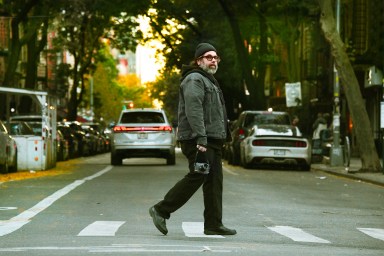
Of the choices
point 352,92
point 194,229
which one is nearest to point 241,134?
point 352,92

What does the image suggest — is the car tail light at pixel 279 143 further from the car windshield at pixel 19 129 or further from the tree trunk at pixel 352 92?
the car windshield at pixel 19 129

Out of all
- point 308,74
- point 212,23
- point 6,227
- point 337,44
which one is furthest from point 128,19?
point 6,227

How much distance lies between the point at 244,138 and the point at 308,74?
1159 inches

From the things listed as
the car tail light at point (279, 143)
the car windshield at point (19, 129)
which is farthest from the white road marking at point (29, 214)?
the car tail light at point (279, 143)

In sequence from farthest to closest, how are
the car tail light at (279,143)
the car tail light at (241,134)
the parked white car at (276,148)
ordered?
the car tail light at (241,134) < the car tail light at (279,143) < the parked white car at (276,148)

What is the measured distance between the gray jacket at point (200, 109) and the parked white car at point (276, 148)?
19510mm

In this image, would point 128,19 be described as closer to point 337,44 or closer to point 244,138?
point 244,138

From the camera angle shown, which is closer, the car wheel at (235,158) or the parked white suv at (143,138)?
the parked white suv at (143,138)

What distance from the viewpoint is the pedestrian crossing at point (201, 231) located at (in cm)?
1079

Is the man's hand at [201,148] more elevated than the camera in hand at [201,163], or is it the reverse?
the man's hand at [201,148]

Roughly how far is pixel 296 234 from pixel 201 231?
0.99 m

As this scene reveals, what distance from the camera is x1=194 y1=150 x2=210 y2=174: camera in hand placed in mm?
10727

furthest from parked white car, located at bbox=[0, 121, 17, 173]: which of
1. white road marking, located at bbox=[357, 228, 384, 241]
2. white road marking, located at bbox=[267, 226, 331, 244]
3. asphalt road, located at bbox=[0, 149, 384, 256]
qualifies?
white road marking, located at bbox=[357, 228, 384, 241]

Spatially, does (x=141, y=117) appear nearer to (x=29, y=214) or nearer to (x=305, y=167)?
(x=305, y=167)
